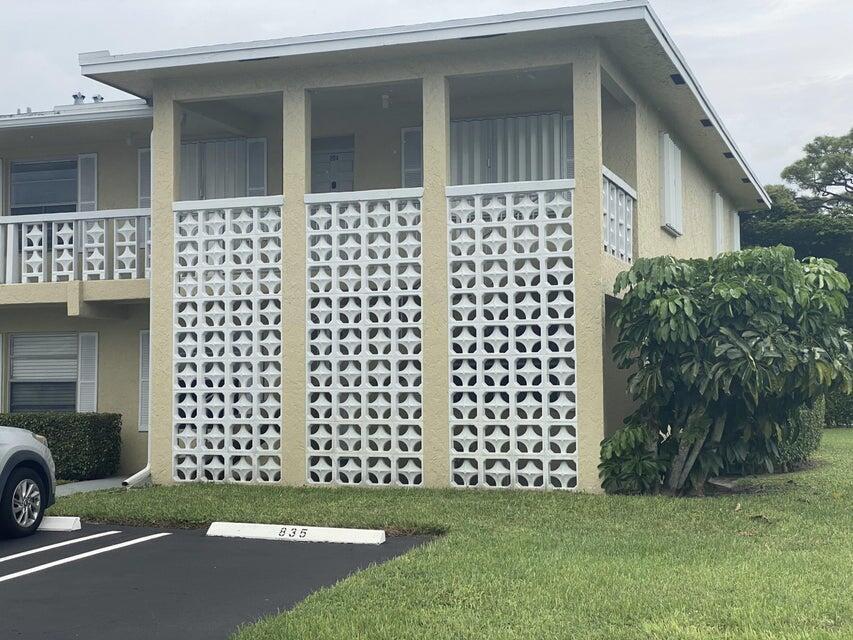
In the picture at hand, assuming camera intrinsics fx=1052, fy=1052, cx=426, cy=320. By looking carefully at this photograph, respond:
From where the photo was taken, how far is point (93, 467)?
14.6 m

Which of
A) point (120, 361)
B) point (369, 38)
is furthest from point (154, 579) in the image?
point (120, 361)

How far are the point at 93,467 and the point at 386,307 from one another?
5.12m

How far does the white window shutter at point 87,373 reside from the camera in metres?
15.7

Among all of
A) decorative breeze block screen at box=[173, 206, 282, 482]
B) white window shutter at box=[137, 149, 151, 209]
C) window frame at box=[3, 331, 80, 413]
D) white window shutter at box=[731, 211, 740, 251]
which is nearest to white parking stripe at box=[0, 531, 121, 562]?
decorative breeze block screen at box=[173, 206, 282, 482]

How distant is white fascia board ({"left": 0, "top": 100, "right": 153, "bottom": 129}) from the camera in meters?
14.5

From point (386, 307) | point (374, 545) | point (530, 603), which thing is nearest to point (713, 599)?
point (530, 603)

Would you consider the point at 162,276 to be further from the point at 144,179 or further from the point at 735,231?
the point at 735,231

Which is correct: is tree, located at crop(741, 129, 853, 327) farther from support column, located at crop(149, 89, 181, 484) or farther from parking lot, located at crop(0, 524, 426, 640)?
parking lot, located at crop(0, 524, 426, 640)

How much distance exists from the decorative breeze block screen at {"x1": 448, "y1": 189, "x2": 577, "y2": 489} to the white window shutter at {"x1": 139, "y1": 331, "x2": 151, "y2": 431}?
17.6 ft

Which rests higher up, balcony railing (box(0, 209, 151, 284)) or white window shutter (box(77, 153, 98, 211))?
white window shutter (box(77, 153, 98, 211))

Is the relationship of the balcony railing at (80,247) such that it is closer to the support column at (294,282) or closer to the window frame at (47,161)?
the window frame at (47,161)

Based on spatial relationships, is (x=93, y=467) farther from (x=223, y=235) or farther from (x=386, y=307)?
(x=386, y=307)

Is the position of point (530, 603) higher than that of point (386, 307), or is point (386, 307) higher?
point (386, 307)

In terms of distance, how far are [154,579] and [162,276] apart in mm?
6136
